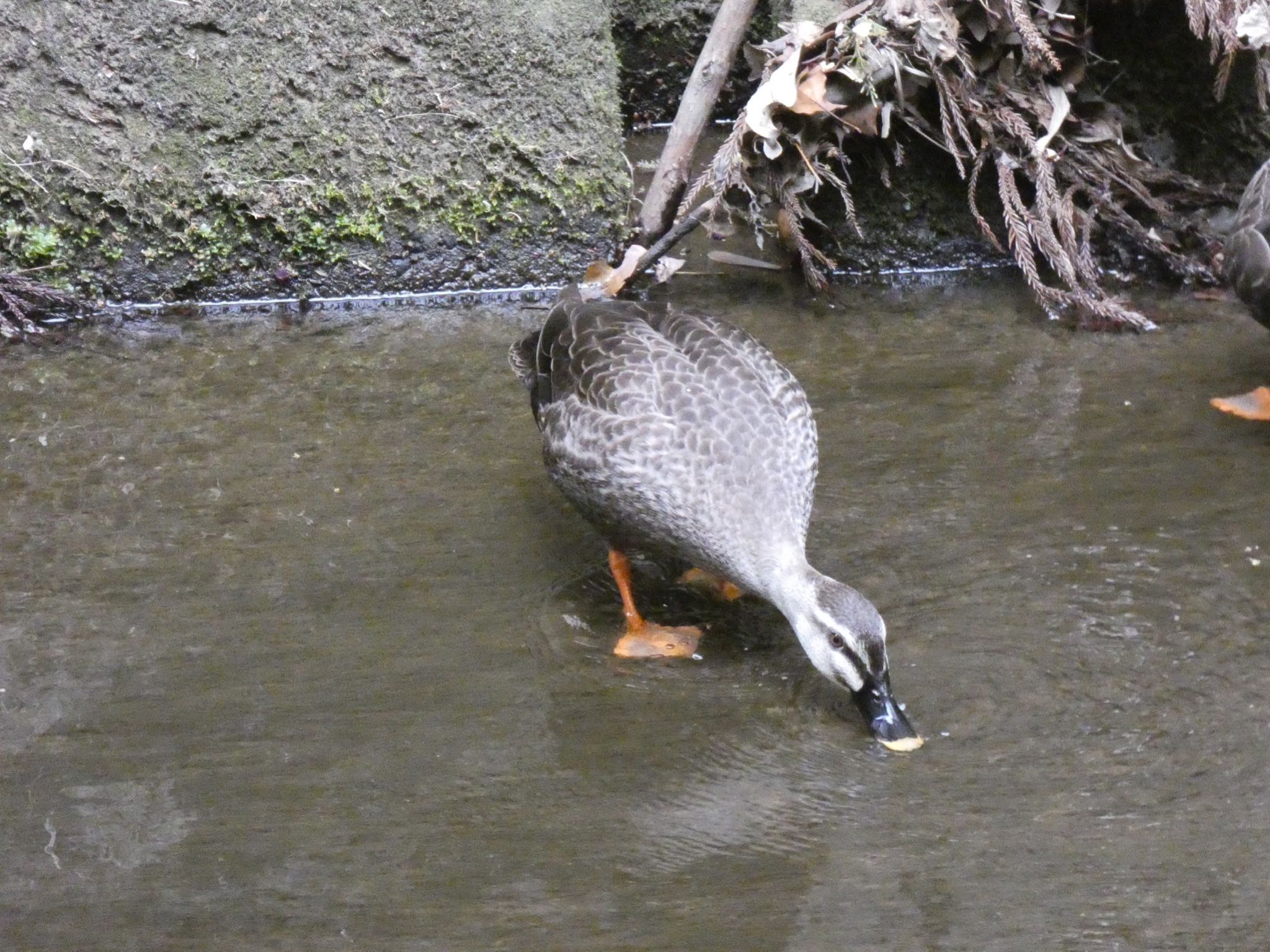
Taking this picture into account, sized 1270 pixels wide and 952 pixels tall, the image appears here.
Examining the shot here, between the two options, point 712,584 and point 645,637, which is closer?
point 645,637

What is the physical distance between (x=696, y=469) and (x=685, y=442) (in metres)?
0.09

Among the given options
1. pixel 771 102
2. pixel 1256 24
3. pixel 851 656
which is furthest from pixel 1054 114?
pixel 851 656

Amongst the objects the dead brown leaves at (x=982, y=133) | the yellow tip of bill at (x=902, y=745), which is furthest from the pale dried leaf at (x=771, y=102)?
the yellow tip of bill at (x=902, y=745)

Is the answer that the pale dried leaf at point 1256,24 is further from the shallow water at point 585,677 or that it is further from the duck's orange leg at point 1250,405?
the duck's orange leg at point 1250,405

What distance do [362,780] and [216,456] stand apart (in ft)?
6.05

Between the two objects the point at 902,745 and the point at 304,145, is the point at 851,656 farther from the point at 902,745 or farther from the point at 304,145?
the point at 304,145

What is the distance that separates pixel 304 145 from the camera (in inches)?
244

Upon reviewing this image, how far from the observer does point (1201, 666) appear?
12.2 ft

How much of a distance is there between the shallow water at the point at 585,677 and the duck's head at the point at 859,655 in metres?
0.08

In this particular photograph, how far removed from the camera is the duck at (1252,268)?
5020mm

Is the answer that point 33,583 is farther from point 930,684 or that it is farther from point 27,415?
point 930,684

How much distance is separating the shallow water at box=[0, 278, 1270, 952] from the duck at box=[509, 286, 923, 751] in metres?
0.17

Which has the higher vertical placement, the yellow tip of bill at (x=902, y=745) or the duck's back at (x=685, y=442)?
the duck's back at (x=685, y=442)

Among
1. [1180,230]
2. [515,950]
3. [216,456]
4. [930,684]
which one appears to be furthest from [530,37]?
[515,950]
